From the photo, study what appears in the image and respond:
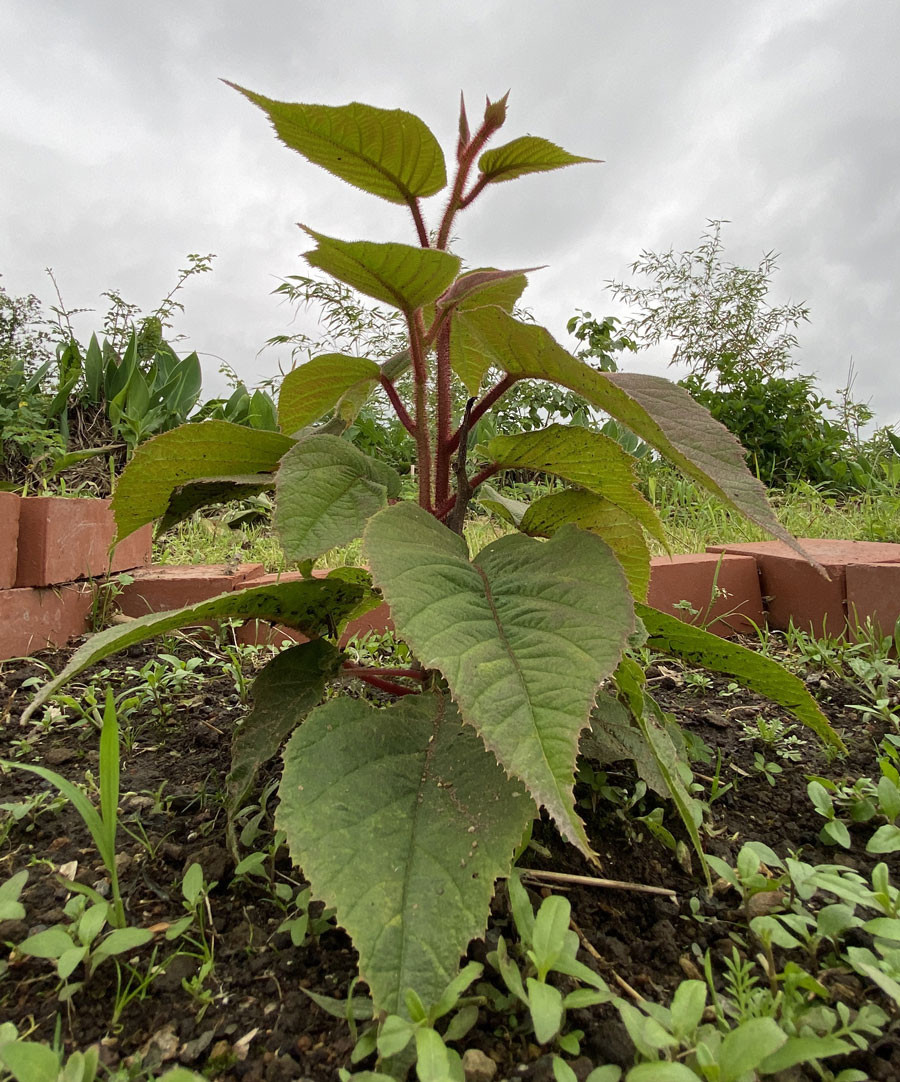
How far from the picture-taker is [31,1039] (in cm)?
68

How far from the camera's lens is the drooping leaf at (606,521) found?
0.96m

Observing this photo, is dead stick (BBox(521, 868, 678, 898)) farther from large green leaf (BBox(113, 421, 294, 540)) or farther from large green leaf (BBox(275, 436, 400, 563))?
large green leaf (BBox(113, 421, 294, 540))

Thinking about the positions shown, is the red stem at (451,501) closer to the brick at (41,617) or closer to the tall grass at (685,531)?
the brick at (41,617)

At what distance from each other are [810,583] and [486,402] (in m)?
1.65

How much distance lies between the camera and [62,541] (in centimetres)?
205

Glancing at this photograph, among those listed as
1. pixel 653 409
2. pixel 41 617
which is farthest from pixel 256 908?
pixel 41 617

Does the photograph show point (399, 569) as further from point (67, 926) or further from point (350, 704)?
point (67, 926)

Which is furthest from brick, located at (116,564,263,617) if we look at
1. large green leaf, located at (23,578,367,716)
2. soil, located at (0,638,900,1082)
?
large green leaf, located at (23,578,367,716)

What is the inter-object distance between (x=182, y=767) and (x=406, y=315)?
2.70 ft

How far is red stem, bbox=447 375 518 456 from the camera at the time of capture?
90cm

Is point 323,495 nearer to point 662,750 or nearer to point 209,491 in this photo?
point 209,491

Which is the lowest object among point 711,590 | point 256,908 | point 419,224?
point 256,908

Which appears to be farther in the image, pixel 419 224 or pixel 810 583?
pixel 810 583

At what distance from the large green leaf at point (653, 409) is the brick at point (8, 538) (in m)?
1.57
